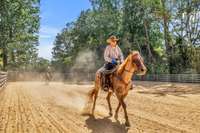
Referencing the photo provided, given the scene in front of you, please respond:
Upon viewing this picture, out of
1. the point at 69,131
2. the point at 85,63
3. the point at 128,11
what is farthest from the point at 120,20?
the point at 69,131

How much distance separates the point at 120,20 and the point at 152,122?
5166 cm

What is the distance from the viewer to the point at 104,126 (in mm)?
9906

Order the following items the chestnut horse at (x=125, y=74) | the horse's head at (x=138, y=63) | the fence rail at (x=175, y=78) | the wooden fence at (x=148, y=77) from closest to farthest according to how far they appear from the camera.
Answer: the horse's head at (x=138, y=63) < the chestnut horse at (x=125, y=74) < the fence rail at (x=175, y=78) < the wooden fence at (x=148, y=77)

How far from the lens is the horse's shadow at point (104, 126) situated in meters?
9.26

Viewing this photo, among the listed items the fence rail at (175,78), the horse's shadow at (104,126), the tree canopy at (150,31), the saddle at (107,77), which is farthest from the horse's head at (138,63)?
the tree canopy at (150,31)

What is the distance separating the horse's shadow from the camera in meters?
9.26

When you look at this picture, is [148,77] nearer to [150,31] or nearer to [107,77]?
[150,31]

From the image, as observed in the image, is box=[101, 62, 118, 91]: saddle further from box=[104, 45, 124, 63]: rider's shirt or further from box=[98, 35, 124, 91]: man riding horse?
box=[104, 45, 124, 63]: rider's shirt

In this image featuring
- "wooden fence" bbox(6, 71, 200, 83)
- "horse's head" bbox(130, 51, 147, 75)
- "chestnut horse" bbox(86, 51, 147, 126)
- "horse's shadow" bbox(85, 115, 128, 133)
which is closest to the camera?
"horse's shadow" bbox(85, 115, 128, 133)

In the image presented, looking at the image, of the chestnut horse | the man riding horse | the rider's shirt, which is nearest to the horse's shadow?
the chestnut horse

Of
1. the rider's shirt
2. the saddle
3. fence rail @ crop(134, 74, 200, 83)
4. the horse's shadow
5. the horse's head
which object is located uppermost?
the rider's shirt

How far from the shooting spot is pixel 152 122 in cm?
1044

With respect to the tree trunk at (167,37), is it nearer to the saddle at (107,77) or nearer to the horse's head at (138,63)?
the saddle at (107,77)

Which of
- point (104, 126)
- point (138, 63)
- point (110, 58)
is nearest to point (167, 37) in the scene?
point (110, 58)
